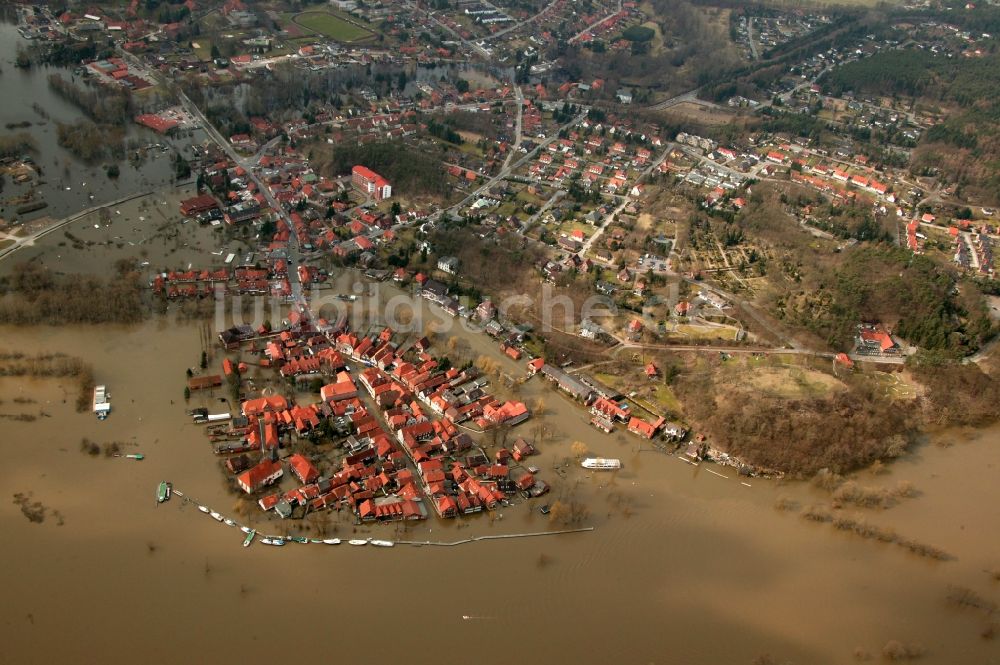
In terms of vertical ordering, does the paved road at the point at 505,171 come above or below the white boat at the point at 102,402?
above

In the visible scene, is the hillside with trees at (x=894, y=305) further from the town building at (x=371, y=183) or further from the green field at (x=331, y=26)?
the green field at (x=331, y=26)

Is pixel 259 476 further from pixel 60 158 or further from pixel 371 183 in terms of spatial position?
pixel 60 158

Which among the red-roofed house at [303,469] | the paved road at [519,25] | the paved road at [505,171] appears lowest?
the red-roofed house at [303,469]

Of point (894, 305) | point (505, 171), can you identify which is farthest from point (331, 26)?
point (894, 305)

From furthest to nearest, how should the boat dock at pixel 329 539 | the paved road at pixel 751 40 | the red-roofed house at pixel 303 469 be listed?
the paved road at pixel 751 40
the red-roofed house at pixel 303 469
the boat dock at pixel 329 539

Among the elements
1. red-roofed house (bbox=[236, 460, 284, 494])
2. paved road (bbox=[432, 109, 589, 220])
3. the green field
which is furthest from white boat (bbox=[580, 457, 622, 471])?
the green field

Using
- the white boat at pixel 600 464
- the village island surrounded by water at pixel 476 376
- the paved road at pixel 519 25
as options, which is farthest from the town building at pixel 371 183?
the paved road at pixel 519 25

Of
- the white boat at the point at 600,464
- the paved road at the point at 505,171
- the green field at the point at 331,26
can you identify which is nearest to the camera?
the white boat at the point at 600,464
